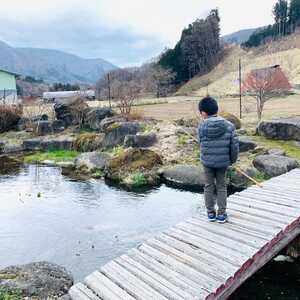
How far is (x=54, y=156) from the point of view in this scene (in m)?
20.0

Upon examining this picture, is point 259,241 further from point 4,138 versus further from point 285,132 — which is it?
point 4,138

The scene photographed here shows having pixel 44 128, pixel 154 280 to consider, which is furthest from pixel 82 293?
pixel 44 128

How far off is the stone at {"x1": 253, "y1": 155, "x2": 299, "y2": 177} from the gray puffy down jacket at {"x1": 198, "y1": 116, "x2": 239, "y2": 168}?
634cm

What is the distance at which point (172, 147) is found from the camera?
17.2 m

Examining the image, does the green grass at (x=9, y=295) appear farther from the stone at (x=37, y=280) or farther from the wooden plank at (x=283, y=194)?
the wooden plank at (x=283, y=194)

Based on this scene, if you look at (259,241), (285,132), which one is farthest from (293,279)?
(285,132)

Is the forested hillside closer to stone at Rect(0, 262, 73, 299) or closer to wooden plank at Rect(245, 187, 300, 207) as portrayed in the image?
wooden plank at Rect(245, 187, 300, 207)

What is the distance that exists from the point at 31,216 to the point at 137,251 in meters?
5.86

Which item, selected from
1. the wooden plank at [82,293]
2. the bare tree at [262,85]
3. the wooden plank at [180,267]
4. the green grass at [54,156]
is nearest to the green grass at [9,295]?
the wooden plank at [82,293]

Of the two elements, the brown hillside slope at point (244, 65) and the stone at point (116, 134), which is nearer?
the stone at point (116, 134)

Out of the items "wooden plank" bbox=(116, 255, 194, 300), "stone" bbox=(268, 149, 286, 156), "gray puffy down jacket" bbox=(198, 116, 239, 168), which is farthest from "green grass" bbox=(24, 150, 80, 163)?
"wooden plank" bbox=(116, 255, 194, 300)

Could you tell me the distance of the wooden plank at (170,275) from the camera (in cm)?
506

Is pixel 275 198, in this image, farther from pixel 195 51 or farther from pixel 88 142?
pixel 195 51

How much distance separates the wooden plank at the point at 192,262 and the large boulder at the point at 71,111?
1944 centimetres
